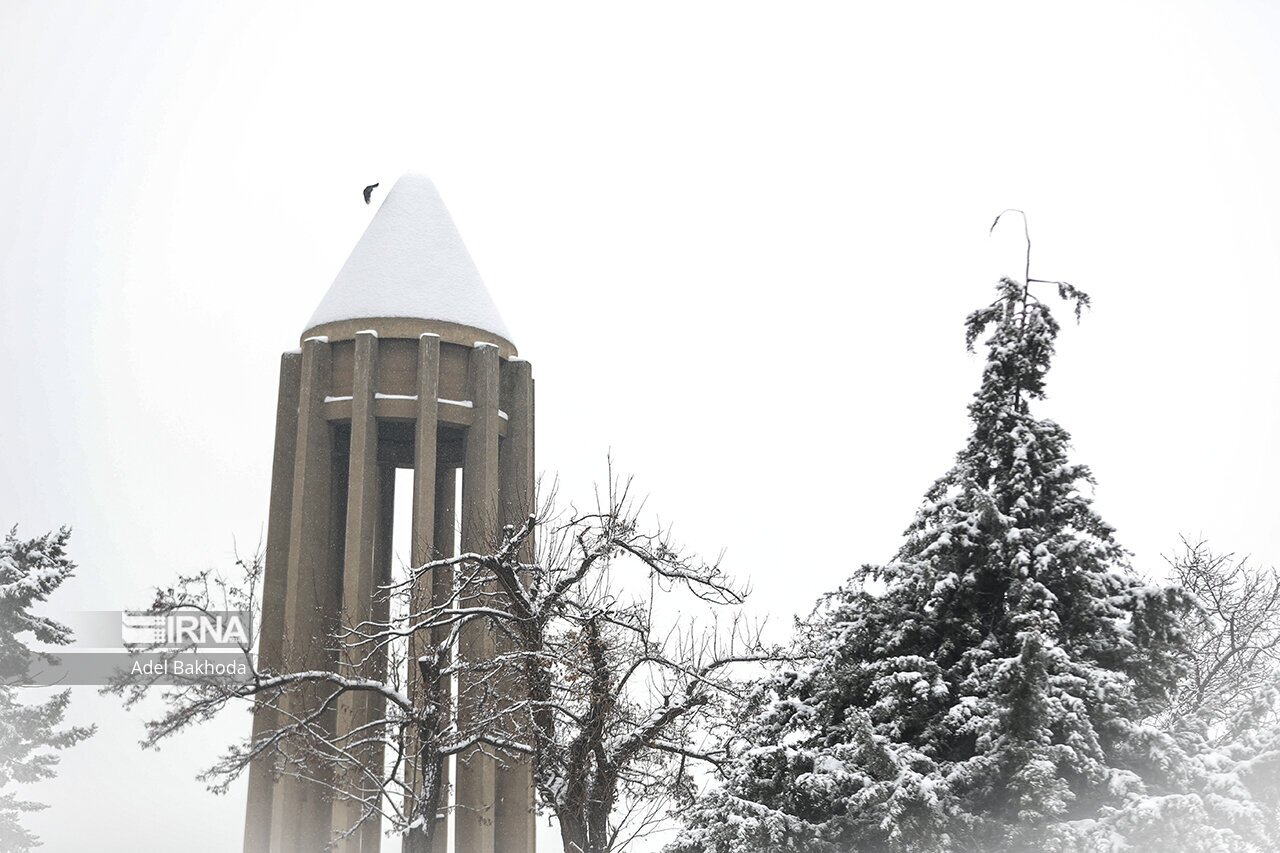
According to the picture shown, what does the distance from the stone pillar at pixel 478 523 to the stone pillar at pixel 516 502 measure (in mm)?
294

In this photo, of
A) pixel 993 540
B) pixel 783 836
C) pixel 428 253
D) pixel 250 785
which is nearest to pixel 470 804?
pixel 250 785

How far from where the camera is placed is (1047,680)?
8.22 meters

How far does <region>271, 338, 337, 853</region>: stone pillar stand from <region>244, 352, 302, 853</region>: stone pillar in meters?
0.35

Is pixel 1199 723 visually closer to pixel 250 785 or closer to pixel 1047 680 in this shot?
pixel 1047 680

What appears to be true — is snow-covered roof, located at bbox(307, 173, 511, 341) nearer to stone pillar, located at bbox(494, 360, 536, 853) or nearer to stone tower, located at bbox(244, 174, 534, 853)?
stone tower, located at bbox(244, 174, 534, 853)

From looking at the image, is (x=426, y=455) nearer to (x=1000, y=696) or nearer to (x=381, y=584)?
(x=381, y=584)

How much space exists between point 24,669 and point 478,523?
7.56m

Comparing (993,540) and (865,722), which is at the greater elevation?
(993,540)

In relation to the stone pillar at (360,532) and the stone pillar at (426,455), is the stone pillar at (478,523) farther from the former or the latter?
the stone pillar at (360,532)

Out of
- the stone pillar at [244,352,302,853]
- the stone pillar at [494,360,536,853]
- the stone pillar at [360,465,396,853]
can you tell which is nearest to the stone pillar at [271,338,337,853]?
the stone pillar at [244,352,302,853]

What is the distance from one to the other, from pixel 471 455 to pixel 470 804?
489 cm

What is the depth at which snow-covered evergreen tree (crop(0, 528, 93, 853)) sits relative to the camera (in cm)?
1897

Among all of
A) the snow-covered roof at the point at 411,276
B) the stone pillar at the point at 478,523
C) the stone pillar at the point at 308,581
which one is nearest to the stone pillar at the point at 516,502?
the stone pillar at the point at 478,523

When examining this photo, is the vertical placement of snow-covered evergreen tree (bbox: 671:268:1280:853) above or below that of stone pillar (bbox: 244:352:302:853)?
below
